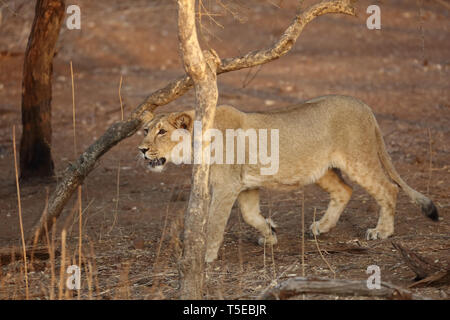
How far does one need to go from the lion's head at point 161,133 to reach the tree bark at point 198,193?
5.16ft

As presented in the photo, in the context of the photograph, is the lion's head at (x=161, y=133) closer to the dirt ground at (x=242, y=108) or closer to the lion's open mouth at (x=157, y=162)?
the lion's open mouth at (x=157, y=162)

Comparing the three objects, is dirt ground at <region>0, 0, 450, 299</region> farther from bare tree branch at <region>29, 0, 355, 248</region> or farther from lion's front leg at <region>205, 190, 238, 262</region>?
bare tree branch at <region>29, 0, 355, 248</region>

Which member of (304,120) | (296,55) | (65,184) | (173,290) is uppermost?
(296,55)

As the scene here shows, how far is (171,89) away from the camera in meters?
6.12

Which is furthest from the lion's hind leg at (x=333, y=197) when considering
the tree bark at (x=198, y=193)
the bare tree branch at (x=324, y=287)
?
the bare tree branch at (x=324, y=287)

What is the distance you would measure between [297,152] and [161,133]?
4.07 ft

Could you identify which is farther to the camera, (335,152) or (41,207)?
(41,207)

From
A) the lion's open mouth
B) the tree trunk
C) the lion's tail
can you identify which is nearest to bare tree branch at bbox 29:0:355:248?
the lion's open mouth

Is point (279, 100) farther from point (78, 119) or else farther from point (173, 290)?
point (173, 290)

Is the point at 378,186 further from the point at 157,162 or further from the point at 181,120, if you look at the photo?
the point at 157,162

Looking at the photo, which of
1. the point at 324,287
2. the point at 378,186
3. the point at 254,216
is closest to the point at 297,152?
the point at 254,216

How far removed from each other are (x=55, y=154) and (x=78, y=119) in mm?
2102

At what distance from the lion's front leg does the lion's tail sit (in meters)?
1.56
